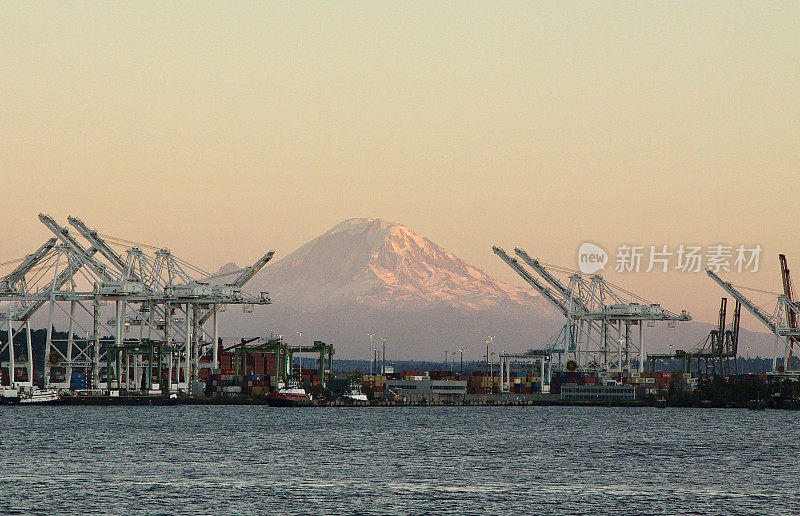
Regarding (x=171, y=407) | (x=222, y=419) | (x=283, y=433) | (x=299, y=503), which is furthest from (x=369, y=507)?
(x=171, y=407)

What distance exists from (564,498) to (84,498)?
2788cm

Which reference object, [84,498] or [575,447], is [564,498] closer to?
[84,498]

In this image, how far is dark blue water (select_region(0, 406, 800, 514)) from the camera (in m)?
72.2

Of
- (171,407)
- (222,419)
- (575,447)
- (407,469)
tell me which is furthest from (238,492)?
(171,407)

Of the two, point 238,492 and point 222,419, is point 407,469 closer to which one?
point 238,492

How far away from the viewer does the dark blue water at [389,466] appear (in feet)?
237

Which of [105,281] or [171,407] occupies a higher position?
[105,281]

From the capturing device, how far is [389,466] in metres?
93.6

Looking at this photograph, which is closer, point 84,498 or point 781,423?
point 84,498

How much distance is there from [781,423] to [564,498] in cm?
9721

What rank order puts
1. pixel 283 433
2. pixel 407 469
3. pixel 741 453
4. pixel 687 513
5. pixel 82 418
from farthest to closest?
1. pixel 82 418
2. pixel 283 433
3. pixel 741 453
4. pixel 407 469
5. pixel 687 513

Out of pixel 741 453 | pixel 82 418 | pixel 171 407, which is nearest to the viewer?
pixel 741 453

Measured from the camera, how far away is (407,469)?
91.2m

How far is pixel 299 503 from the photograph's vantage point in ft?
237
